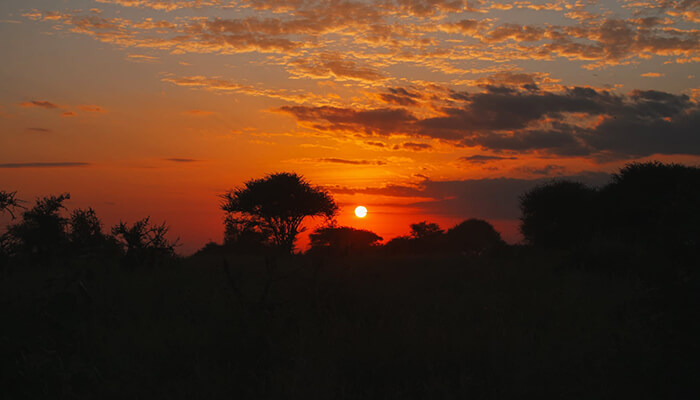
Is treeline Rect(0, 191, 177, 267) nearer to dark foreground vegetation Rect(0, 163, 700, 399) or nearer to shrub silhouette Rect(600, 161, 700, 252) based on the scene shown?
dark foreground vegetation Rect(0, 163, 700, 399)

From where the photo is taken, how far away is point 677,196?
6.00 m

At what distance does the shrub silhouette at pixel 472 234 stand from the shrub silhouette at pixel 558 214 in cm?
972

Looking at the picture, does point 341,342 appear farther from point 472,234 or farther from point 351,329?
point 472,234

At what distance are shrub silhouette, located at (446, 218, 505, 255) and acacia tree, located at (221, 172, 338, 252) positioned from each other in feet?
48.4

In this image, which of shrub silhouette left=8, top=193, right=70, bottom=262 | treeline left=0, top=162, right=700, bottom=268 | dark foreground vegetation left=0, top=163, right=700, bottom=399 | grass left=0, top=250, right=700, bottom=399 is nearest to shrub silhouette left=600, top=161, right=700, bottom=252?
treeline left=0, top=162, right=700, bottom=268

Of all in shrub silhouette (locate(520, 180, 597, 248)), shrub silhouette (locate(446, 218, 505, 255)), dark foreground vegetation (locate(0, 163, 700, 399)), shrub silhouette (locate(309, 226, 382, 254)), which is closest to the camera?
dark foreground vegetation (locate(0, 163, 700, 399))

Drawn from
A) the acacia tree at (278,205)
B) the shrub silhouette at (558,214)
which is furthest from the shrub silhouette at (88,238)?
the shrub silhouette at (558,214)

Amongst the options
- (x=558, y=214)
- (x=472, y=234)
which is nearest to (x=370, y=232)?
(x=472, y=234)

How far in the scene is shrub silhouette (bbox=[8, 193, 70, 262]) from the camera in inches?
620

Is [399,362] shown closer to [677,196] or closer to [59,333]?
[677,196]

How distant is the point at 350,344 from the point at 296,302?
2.80 metres

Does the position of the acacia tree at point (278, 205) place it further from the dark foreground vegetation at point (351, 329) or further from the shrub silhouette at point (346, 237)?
the dark foreground vegetation at point (351, 329)

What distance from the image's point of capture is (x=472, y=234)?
4597cm

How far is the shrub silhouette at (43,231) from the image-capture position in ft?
51.7
